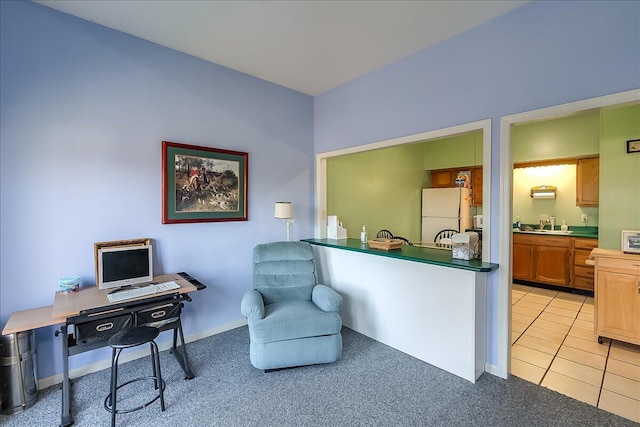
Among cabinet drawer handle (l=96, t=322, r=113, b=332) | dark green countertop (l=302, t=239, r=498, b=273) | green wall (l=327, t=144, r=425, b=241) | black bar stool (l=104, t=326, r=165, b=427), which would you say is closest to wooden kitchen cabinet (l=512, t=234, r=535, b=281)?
green wall (l=327, t=144, r=425, b=241)

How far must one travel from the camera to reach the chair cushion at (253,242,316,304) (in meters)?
2.91

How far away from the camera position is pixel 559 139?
15.6 ft

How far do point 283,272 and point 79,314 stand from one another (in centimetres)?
164

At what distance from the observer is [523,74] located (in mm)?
2195

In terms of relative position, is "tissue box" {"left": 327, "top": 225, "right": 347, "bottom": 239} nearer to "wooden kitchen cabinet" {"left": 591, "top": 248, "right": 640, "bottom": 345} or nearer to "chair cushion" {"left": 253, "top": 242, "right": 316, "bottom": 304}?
"chair cushion" {"left": 253, "top": 242, "right": 316, "bottom": 304}

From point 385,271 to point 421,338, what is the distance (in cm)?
68

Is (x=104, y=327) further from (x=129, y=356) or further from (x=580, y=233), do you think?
(x=580, y=233)

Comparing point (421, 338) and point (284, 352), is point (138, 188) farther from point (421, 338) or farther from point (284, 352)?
point (421, 338)

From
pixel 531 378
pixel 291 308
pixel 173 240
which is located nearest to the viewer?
pixel 531 378

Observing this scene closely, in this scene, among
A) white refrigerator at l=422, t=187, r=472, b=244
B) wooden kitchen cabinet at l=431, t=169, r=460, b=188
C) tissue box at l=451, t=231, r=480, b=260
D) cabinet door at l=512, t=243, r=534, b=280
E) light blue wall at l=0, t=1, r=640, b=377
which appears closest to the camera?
light blue wall at l=0, t=1, r=640, b=377

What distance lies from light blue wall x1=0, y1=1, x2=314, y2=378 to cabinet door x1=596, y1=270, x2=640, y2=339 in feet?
12.4

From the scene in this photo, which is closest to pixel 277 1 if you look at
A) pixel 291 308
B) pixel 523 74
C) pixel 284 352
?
pixel 523 74

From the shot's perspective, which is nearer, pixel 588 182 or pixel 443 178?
pixel 588 182

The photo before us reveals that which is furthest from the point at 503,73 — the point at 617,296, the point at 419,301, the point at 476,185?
the point at 476,185
